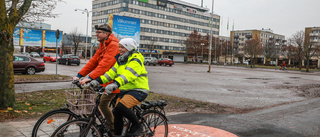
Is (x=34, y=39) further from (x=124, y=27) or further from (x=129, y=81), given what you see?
(x=129, y=81)

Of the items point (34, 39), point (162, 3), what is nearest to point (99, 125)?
point (34, 39)

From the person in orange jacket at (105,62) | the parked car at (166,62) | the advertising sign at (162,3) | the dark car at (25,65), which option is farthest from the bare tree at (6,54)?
the advertising sign at (162,3)

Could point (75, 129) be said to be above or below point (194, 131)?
above

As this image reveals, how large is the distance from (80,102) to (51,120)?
0.51m

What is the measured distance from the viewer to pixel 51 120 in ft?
10.8

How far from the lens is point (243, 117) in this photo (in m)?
6.61

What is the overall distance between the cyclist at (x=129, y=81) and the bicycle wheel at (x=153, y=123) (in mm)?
189

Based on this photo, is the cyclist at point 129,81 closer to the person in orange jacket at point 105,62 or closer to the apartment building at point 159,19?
the person in orange jacket at point 105,62

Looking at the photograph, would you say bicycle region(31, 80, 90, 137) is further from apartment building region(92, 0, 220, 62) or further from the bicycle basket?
apartment building region(92, 0, 220, 62)

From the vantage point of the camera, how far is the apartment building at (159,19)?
270ft

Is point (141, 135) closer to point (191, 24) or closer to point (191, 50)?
point (191, 50)

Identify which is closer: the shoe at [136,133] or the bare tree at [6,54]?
the shoe at [136,133]

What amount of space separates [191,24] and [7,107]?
98.0 metres

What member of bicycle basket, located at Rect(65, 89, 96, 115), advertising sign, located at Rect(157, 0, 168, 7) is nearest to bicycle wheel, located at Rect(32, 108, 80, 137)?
bicycle basket, located at Rect(65, 89, 96, 115)
